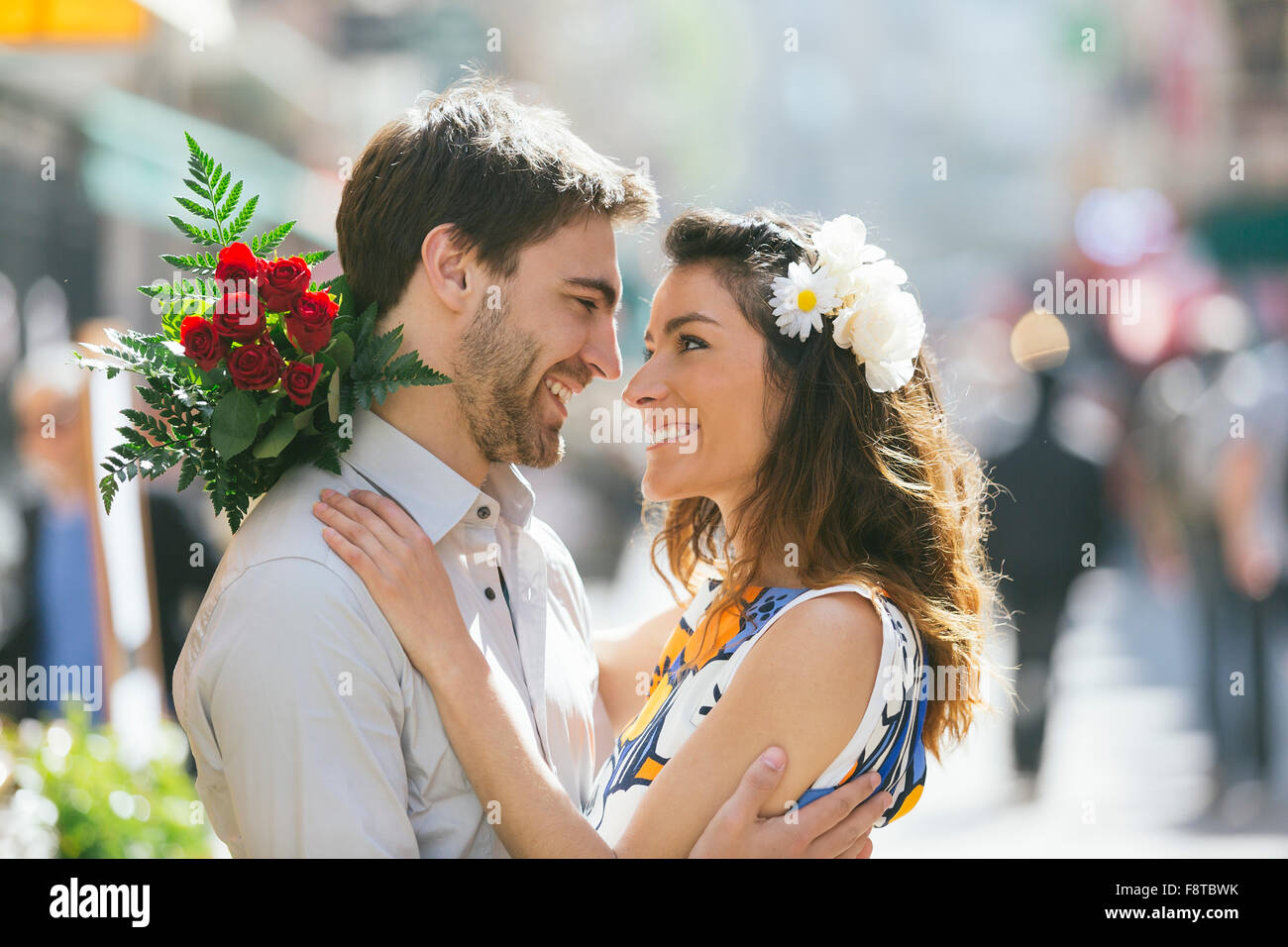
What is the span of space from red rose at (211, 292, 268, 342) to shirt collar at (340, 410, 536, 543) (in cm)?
33

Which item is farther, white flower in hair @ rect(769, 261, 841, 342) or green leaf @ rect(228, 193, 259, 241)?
white flower in hair @ rect(769, 261, 841, 342)

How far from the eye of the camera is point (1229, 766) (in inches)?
259

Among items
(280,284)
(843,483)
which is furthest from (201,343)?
(843,483)

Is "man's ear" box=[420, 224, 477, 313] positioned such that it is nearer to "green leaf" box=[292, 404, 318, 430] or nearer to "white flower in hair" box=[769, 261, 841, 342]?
"green leaf" box=[292, 404, 318, 430]

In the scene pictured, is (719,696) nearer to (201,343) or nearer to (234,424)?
(234,424)

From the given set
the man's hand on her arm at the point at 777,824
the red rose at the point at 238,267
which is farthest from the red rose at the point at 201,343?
the man's hand on her arm at the point at 777,824

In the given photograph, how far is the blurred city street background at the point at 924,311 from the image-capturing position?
5188mm

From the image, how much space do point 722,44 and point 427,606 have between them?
692 inches

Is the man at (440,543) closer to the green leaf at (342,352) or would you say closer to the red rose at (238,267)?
the green leaf at (342,352)

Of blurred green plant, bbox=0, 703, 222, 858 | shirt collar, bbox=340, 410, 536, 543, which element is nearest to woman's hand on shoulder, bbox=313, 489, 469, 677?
shirt collar, bbox=340, 410, 536, 543

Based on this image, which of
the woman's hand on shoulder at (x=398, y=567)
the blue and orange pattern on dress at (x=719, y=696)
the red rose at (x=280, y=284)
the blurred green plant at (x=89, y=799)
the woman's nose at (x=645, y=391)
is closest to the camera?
the woman's hand on shoulder at (x=398, y=567)

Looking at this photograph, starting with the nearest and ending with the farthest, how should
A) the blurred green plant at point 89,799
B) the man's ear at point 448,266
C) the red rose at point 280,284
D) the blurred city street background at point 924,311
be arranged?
1. the red rose at point 280,284
2. the man's ear at point 448,266
3. the blurred green plant at point 89,799
4. the blurred city street background at point 924,311

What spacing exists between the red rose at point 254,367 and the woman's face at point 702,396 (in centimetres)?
87

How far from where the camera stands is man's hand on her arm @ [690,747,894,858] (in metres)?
2.40
